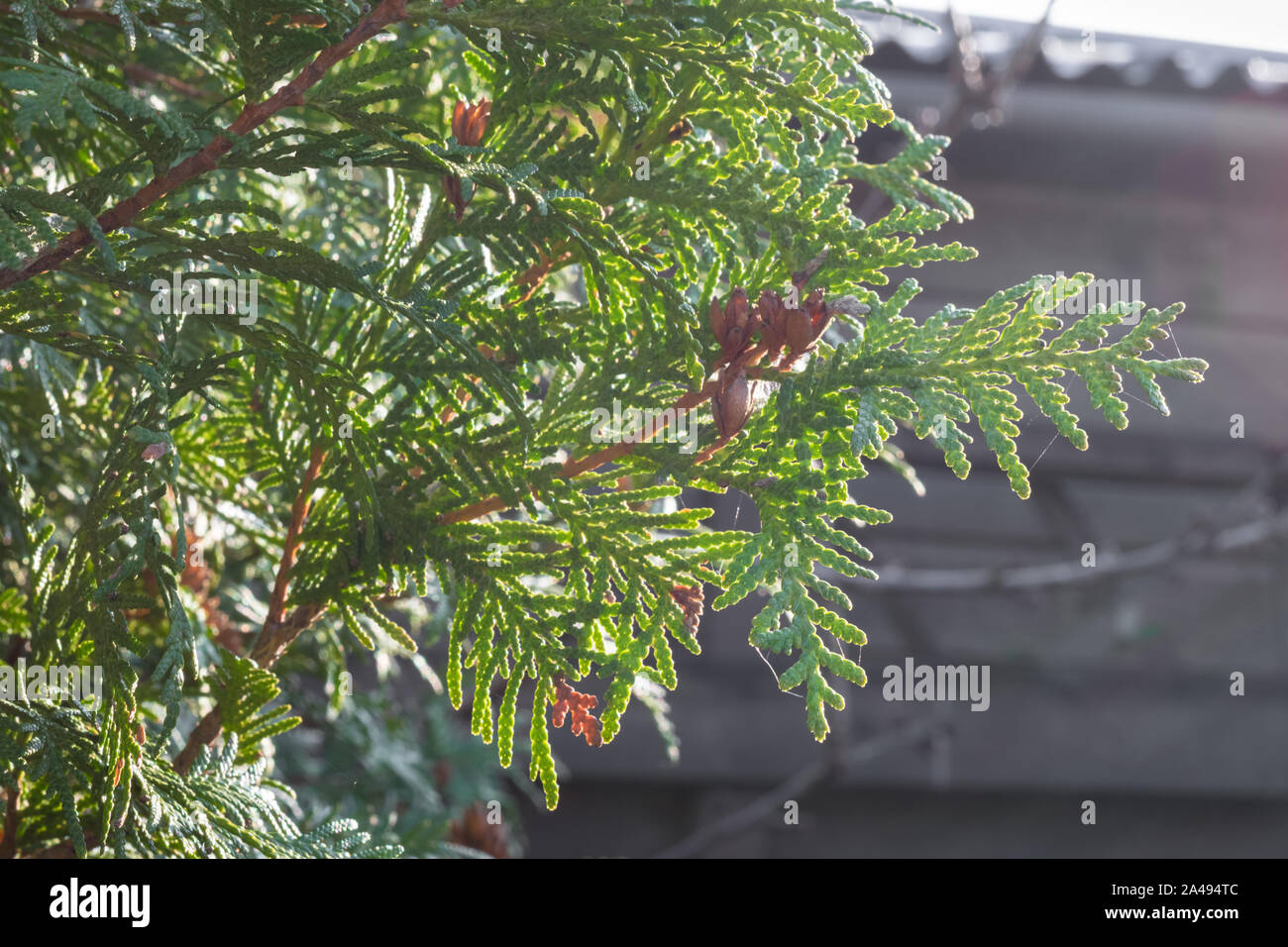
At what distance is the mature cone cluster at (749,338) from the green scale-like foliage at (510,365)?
0.07 feet

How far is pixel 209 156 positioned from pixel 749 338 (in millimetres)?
531

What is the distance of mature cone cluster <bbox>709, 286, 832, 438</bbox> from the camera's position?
925 millimetres

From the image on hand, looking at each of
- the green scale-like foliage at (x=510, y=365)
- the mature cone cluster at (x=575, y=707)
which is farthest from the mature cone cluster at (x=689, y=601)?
the mature cone cluster at (x=575, y=707)

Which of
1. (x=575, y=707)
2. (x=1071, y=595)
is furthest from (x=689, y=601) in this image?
(x=1071, y=595)

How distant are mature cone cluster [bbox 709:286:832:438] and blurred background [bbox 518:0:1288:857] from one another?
365 centimetres

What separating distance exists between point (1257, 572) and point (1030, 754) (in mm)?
1815

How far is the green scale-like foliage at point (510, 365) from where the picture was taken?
36.4 inches

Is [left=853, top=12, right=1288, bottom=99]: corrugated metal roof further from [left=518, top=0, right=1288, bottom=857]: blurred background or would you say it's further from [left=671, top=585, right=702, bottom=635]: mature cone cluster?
[left=671, top=585, right=702, bottom=635]: mature cone cluster

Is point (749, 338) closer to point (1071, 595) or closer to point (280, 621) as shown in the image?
point (280, 621)

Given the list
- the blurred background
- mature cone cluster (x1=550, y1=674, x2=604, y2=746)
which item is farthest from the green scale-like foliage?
the blurred background

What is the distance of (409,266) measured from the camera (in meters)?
1.12

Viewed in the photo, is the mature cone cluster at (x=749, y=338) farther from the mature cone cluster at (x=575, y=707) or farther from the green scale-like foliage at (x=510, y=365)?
the mature cone cluster at (x=575, y=707)

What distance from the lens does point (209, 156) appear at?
972 millimetres
